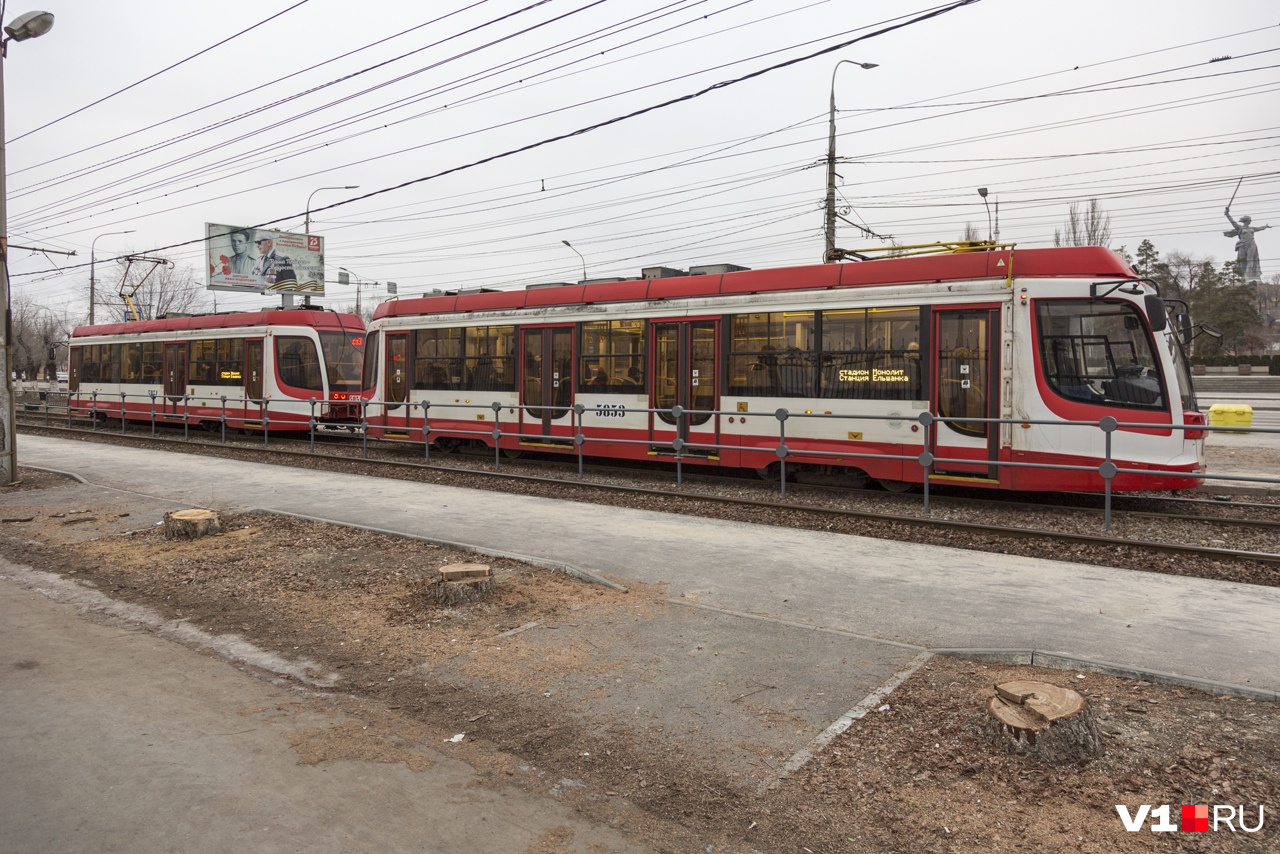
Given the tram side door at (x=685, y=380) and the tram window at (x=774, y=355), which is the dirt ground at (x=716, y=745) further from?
the tram side door at (x=685, y=380)

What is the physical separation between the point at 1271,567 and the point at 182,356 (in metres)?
25.9

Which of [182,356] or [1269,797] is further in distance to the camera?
A: [182,356]

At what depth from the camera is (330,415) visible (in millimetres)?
22266

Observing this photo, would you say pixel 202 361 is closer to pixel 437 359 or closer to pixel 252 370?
pixel 252 370

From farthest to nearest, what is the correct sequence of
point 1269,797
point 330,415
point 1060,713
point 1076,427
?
point 330,415 → point 1076,427 → point 1060,713 → point 1269,797

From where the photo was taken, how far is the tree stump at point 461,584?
641cm

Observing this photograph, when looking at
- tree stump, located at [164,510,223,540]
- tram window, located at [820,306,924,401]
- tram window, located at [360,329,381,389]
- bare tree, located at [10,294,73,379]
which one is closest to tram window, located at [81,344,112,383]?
tram window, located at [360,329,381,389]

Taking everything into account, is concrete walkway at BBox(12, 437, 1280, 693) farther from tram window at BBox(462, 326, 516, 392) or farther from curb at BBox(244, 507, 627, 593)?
tram window at BBox(462, 326, 516, 392)

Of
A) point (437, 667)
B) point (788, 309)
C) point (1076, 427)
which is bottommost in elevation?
point (437, 667)

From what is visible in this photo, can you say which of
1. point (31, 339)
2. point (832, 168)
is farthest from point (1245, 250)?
point (31, 339)

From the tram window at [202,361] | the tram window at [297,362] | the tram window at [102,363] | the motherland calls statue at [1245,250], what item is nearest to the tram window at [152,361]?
the tram window at [202,361]

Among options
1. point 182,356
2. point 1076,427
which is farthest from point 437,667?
point 182,356

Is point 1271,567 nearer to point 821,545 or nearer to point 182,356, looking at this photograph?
point 821,545

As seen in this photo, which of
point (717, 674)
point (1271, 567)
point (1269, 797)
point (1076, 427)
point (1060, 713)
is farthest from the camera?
point (1076, 427)
